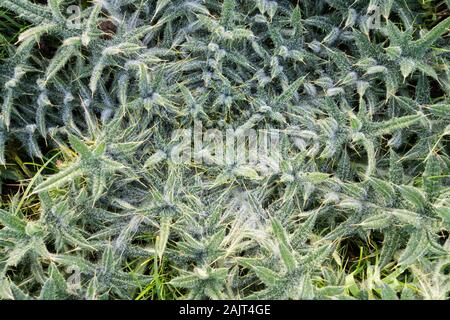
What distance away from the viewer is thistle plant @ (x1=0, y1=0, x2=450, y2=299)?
1.90m

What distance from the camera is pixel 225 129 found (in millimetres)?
2133

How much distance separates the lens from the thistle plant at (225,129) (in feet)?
6.23

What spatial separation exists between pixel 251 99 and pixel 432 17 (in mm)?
813

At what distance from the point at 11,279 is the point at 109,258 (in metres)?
0.40

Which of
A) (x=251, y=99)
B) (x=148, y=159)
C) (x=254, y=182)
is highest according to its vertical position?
(x=251, y=99)

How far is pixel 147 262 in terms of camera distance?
207cm

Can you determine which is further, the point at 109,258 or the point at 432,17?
the point at 432,17

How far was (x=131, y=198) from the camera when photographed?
2.10m
